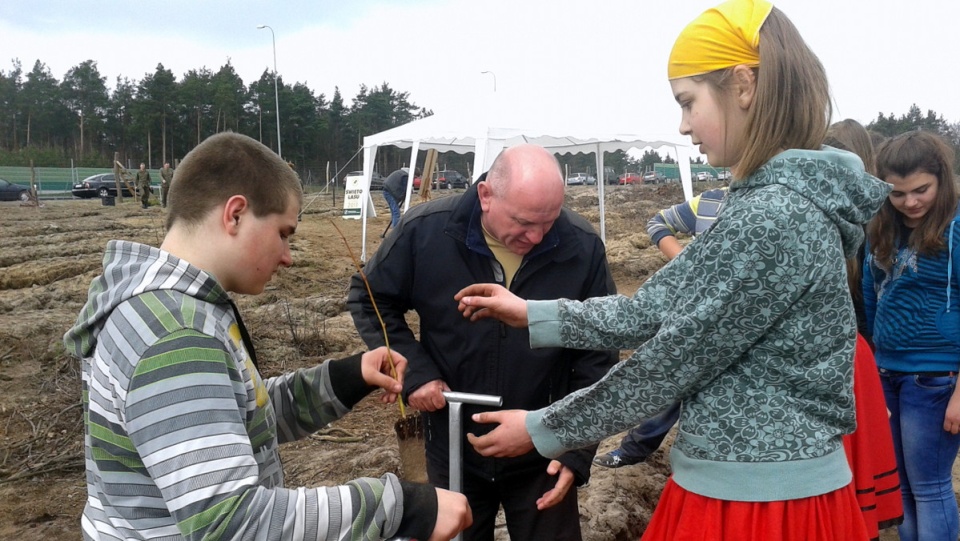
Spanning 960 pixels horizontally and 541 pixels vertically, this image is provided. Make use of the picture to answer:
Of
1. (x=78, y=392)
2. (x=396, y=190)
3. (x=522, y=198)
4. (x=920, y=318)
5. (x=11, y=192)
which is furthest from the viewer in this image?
(x=11, y=192)

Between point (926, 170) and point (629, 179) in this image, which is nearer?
point (926, 170)

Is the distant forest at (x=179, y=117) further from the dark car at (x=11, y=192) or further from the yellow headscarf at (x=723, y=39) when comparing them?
the yellow headscarf at (x=723, y=39)

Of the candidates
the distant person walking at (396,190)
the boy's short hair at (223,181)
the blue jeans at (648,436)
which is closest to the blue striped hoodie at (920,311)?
the blue jeans at (648,436)

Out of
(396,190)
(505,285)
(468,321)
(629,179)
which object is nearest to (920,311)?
(505,285)

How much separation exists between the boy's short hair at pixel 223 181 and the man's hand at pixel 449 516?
68cm

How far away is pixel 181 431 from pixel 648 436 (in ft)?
10.6

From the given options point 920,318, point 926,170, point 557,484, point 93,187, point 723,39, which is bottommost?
point 557,484

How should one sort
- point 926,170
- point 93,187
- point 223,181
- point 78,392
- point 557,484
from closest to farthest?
point 223,181
point 557,484
point 926,170
point 78,392
point 93,187

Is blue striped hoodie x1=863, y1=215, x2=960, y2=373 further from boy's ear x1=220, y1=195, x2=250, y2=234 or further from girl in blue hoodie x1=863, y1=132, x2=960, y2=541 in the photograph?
boy's ear x1=220, y1=195, x2=250, y2=234

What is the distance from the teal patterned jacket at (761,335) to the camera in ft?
4.12

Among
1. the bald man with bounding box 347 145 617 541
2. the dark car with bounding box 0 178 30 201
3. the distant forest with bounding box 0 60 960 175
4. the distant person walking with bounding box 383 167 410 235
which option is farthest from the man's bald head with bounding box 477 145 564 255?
the distant forest with bounding box 0 60 960 175

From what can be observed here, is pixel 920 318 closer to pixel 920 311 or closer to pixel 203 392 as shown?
pixel 920 311

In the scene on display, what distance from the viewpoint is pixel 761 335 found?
129 centimetres

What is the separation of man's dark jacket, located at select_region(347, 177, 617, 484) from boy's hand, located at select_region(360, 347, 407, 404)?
16.8 inches
